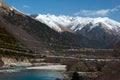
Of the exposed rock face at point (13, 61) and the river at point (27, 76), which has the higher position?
the exposed rock face at point (13, 61)

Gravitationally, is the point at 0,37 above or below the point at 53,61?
above

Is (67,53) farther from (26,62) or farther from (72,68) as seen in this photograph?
(26,62)

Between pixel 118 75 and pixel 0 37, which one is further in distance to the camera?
pixel 0 37

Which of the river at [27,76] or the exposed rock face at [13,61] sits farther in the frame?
the exposed rock face at [13,61]

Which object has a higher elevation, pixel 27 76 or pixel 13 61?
pixel 13 61

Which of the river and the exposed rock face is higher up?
the exposed rock face

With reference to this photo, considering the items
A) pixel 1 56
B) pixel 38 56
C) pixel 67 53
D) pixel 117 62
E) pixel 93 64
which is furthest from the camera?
pixel 38 56

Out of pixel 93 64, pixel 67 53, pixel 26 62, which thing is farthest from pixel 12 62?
pixel 93 64

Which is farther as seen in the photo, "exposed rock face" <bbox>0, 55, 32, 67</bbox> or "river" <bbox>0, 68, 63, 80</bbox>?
"exposed rock face" <bbox>0, 55, 32, 67</bbox>

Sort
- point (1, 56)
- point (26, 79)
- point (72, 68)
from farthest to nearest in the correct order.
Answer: point (1, 56) → point (72, 68) → point (26, 79)

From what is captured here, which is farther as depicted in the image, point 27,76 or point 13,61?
point 13,61
